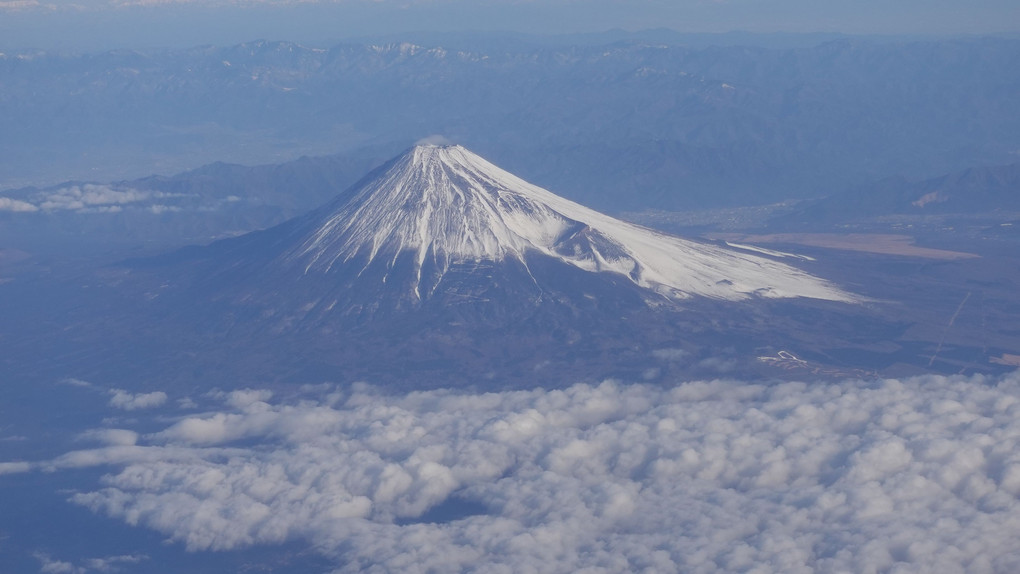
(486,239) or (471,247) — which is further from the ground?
(486,239)

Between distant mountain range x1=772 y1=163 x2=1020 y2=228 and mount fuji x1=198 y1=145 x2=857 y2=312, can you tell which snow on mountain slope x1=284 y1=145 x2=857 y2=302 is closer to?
mount fuji x1=198 y1=145 x2=857 y2=312

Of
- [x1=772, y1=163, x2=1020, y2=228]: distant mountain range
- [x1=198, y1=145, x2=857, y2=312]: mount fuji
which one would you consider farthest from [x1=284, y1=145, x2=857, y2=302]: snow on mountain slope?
[x1=772, y1=163, x2=1020, y2=228]: distant mountain range

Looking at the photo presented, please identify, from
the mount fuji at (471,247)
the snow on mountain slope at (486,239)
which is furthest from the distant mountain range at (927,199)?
the mount fuji at (471,247)

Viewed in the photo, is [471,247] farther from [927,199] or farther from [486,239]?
[927,199]

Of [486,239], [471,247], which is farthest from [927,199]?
[471,247]

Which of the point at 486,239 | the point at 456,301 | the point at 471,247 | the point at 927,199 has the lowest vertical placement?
the point at 456,301

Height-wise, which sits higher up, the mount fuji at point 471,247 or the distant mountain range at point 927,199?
the distant mountain range at point 927,199

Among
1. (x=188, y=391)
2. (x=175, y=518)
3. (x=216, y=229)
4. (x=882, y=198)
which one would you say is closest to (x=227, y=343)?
(x=188, y=391)

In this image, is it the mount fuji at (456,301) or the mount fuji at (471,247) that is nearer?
the mount fuji at (456,301)

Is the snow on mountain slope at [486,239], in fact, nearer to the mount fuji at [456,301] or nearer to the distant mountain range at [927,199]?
the mount fuji at [456,301]
